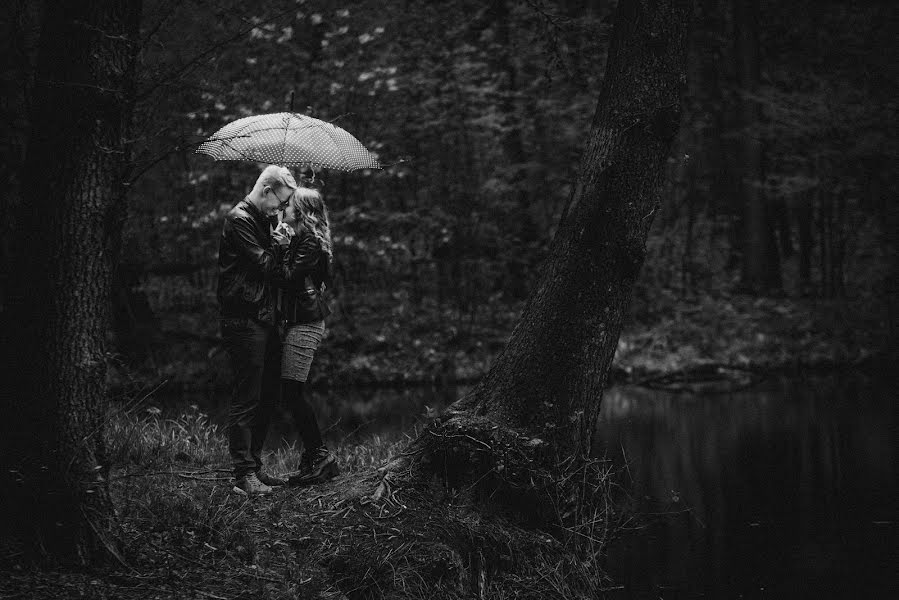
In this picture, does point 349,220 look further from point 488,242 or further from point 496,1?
point 496,1

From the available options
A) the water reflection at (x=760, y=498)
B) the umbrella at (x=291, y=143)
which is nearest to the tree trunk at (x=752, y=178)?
the water reflection at (x=760, y=498)

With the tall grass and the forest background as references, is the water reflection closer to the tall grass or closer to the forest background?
the tall grass

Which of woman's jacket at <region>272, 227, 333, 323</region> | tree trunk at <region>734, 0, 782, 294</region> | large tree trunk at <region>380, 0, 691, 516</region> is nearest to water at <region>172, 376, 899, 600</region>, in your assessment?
large tree trunk at <region>380, 0, 691, 516</region>

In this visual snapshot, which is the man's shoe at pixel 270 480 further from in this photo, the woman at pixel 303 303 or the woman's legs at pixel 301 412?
the woman's legs at pixel 301 412

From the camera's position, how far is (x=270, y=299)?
15.7 ft

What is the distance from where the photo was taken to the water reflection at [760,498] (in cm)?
488

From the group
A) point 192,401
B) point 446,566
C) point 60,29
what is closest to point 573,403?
point 446,566

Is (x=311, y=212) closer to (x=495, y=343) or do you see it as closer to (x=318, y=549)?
(x=318, y=549)

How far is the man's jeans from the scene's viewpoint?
4.74 m

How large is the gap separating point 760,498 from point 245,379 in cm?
439

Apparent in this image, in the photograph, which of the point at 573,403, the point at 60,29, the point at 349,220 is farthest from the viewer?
the point at 349,220

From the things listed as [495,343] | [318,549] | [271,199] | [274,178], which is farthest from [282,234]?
[495,343]

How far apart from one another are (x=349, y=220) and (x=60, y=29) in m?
10.5

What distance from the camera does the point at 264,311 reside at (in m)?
4.76
